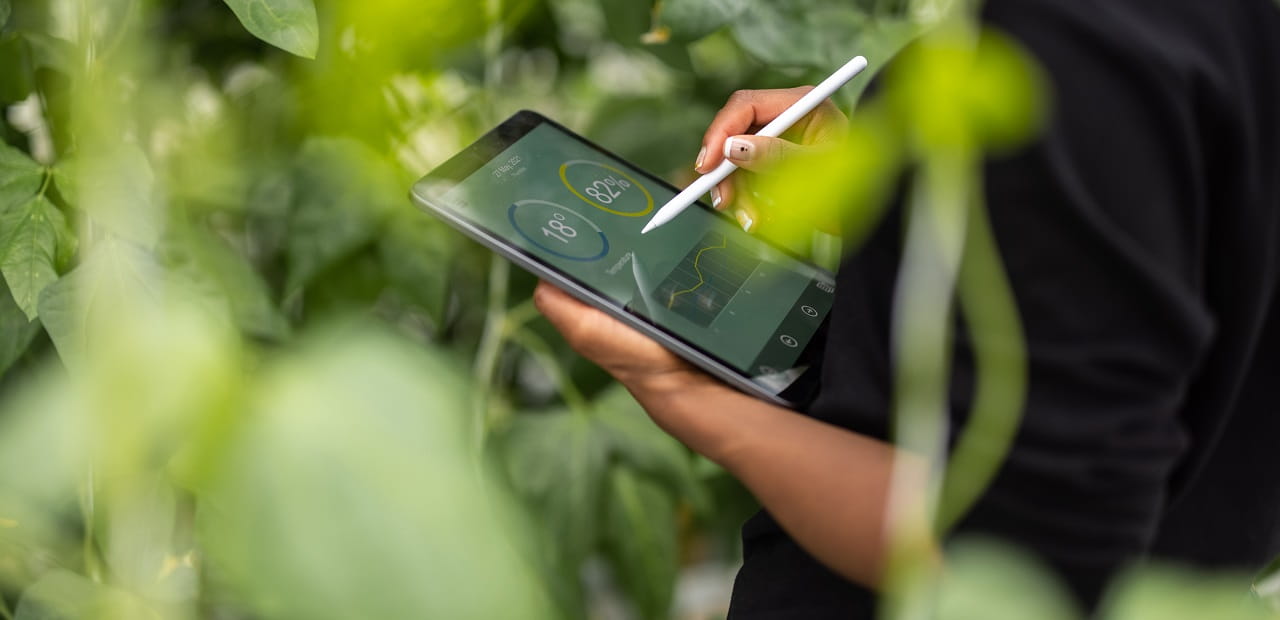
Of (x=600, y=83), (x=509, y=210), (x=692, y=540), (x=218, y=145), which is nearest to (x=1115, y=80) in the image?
(x=509, y=210)

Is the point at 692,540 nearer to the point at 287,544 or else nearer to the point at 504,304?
the point at 504,304

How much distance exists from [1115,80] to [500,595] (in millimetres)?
227

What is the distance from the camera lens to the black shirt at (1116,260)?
0.25m

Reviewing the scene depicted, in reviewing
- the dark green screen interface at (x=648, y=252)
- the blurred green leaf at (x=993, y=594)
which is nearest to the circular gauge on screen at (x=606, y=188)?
the dark green screen interface at (x=648, y=252)

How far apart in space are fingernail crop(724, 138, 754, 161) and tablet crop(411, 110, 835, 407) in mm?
85

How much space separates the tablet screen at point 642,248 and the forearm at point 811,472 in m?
0.05

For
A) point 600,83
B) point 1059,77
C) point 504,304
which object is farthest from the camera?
point 600,83

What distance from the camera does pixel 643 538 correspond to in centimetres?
58

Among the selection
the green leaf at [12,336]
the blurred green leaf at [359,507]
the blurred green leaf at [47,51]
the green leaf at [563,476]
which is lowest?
the green leaf at [563,476]

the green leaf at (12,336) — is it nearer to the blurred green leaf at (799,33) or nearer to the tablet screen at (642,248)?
the tablet screen at (642,248)

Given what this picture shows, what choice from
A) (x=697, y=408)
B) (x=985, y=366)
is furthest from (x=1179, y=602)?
(x=697, y=408)

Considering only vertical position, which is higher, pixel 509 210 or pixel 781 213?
pixel 781 213

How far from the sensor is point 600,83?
75 cm

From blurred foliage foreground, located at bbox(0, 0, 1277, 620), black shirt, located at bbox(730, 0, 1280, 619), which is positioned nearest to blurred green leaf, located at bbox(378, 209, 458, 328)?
blurred foliage foreground, located at bbox(0, 0, 1277, 620)
